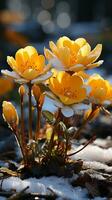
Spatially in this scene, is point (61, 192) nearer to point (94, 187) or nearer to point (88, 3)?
point (94, 187)

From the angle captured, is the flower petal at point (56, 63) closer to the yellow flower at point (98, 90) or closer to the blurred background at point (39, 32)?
the yellow flower at point (98, 90)

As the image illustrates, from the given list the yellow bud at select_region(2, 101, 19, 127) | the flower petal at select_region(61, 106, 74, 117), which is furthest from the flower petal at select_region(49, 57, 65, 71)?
the yellow bud at select_region(2, 101, 19, 127)

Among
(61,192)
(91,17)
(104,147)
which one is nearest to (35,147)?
(61,192)

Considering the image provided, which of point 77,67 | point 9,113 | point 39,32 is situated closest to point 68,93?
point 77,67

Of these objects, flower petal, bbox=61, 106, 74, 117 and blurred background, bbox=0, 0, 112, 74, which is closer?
flower petal, bbox=61, 106, 74, 117

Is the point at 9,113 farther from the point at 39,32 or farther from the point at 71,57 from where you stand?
the point at 39,32

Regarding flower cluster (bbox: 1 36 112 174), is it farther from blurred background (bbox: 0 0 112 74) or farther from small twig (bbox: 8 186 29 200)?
blurred background (bbox: 0 0 112 74)

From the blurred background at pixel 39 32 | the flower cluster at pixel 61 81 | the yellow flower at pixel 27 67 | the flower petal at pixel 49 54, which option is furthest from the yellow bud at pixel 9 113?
the blurred background at pixel 39 32
